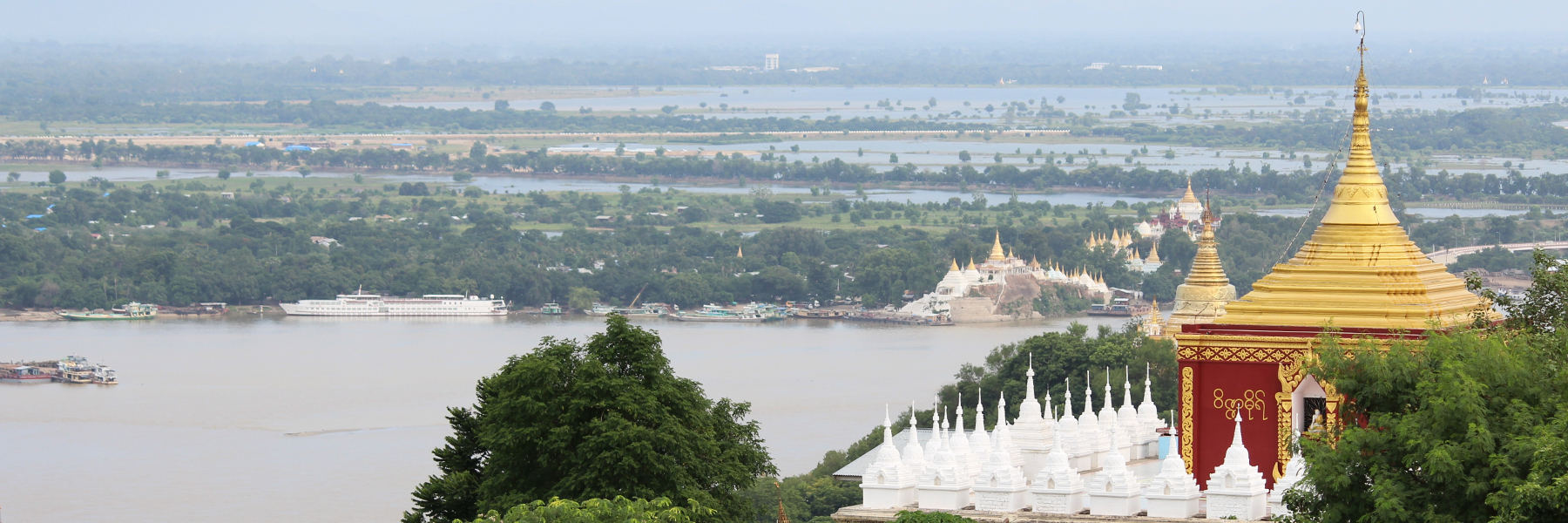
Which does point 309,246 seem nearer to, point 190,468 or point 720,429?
point 190,468

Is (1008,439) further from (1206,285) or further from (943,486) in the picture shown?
(1206,285)

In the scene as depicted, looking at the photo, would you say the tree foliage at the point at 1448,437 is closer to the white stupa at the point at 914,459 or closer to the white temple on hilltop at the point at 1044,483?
the white temple on hilltop at the point at 1044,483

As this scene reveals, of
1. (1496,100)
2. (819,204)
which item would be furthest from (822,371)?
(1496,100)

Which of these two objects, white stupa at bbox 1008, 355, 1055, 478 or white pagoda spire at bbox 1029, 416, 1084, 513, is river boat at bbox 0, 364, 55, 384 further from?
white pagoda spire at bbox 1029, 416, 1084, 513

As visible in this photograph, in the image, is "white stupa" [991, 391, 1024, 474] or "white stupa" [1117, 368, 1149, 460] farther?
"white stupa" [1117, 368, 1149, 460]

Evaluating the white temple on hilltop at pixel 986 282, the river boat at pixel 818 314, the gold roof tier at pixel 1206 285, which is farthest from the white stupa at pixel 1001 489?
the river boat at pixel 818 314

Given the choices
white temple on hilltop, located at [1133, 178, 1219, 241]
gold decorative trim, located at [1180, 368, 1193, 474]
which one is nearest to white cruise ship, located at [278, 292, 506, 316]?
white temple on hilltop, located at [1133, 178, 1219, 241]
